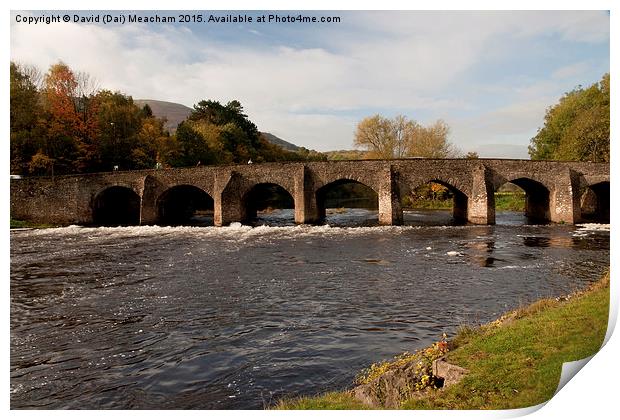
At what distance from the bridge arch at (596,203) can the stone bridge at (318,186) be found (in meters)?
0.12

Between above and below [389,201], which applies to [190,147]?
above

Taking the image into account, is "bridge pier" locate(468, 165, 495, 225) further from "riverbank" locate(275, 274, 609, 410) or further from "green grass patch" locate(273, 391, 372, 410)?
"green grass patch" locate(273, 391, 372, 410)

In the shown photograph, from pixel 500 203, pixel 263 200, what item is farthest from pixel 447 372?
pixel 263 200

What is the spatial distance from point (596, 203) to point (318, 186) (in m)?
27.4

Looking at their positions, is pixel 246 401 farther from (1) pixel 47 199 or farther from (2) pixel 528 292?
(1) pixel 47 199

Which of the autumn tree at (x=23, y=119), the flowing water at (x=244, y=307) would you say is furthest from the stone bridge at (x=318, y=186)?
the flowing water at (x=244, y=307)

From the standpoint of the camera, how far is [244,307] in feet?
42.9

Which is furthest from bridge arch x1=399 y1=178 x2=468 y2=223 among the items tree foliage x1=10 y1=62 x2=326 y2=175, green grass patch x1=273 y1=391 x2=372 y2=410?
green grass patch x1=273 y1=391 x2=372 y2=410

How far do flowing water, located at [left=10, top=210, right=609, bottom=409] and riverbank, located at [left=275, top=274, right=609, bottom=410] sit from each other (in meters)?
1.48

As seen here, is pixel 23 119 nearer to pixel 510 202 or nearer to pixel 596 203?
pixel 596 203

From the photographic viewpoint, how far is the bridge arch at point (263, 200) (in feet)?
136

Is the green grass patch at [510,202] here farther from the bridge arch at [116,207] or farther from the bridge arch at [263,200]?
the bridge arch at [116,207]

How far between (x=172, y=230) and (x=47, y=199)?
1309 centimetres

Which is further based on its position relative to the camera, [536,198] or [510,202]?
[510,202]
